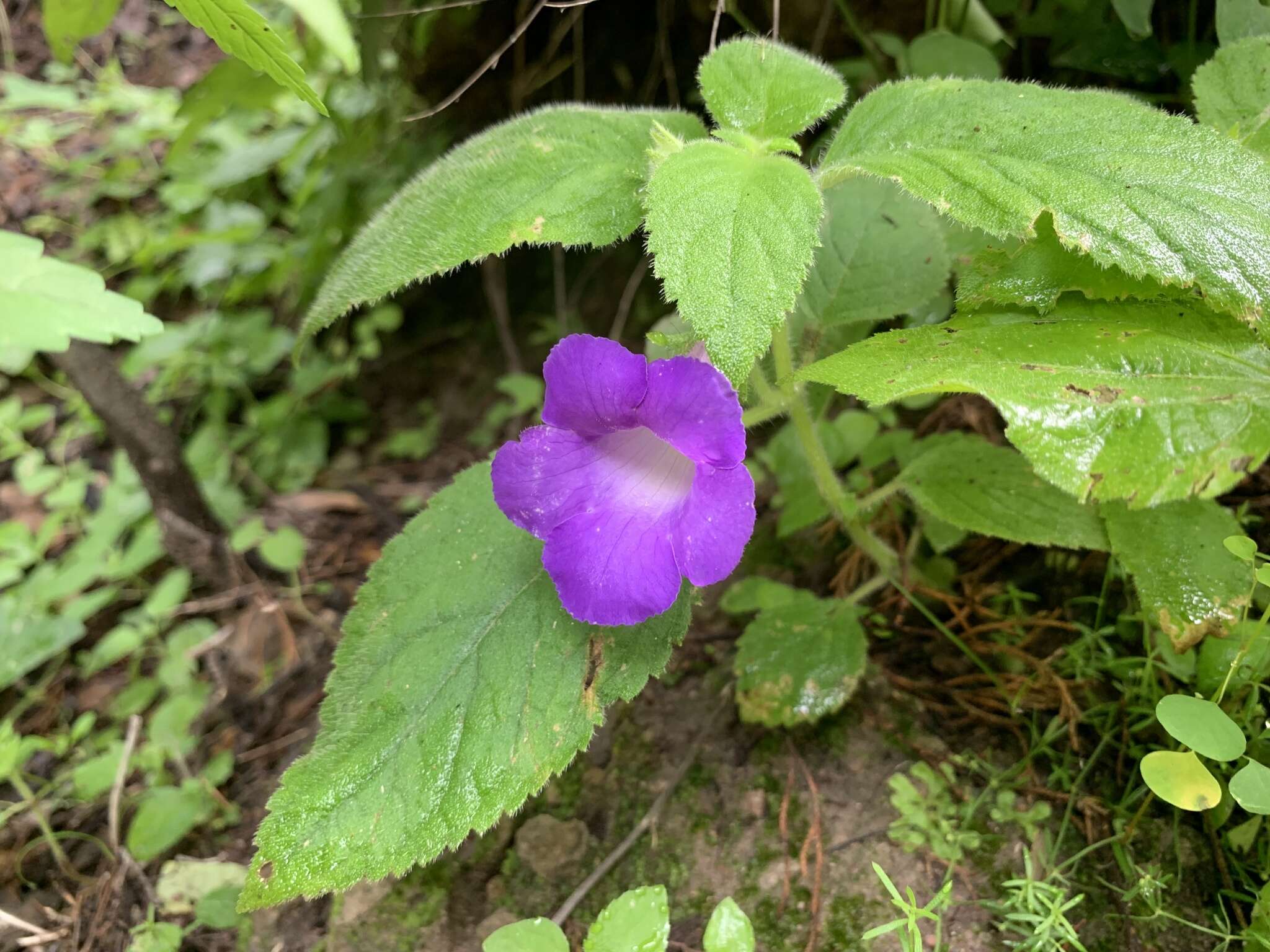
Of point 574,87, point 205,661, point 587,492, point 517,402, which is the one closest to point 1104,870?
point 587,492

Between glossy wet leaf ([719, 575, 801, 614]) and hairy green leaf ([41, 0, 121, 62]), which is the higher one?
hairy green leaf ([41, 0, 121, 62])

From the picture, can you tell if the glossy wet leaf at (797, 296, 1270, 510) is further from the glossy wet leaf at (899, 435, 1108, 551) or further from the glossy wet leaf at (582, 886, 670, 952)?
the glossy wet leaf at (582, 886, 670, 952)

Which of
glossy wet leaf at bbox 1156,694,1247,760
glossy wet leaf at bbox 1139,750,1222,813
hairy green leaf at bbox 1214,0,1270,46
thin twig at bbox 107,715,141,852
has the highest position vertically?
hairy green leaf at bbox 1214,0,1270,46

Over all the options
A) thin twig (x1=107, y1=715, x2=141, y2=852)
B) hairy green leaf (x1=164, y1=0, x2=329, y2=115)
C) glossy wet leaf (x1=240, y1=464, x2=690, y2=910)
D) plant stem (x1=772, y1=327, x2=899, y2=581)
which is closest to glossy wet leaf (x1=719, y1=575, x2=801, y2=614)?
plant stem (x1=772, y1=327, x2=899, y2=581)

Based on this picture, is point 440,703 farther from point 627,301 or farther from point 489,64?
point 627,301

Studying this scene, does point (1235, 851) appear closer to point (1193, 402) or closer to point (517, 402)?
point (1193, 402)
